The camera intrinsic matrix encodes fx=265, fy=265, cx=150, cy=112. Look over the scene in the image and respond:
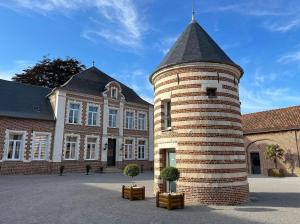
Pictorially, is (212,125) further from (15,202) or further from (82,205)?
(15,202)

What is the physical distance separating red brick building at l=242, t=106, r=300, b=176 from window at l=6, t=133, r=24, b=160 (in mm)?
20875

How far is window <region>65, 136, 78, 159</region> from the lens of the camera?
23625 mm

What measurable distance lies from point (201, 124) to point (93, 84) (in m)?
18.3

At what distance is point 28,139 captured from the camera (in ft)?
70.4

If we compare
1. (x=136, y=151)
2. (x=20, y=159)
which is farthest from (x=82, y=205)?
(x=136, y=151)

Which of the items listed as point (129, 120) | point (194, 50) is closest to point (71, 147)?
point (129, 120)

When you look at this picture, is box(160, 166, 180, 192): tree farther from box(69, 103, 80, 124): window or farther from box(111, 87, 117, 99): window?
box(111, 87, 117, 99): window

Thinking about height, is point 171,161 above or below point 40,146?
A: below

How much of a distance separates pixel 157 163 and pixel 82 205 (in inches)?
150

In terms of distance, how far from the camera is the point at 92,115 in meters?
25.6

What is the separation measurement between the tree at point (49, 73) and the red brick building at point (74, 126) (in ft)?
21.3

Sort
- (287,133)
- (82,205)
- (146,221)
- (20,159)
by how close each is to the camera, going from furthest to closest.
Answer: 1. (287,133)
2. (20,159)
3. (82,205)
4. (146,221)

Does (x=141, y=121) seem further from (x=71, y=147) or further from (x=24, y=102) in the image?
(x=24, y=102)

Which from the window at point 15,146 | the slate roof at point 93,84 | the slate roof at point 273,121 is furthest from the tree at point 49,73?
the slate roof at point 273,121
